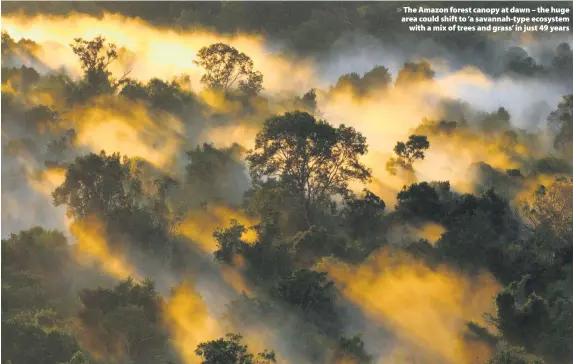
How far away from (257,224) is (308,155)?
5890mm

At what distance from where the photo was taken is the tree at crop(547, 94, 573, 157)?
240 ft

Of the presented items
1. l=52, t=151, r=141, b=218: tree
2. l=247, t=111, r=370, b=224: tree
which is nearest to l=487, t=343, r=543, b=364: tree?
l=247, t=111, r=370, b=224: tree

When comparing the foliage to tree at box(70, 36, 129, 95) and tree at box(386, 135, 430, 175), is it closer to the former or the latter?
tree at box(70, 36, 129, 95)

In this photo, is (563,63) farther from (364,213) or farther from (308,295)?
(308,295)

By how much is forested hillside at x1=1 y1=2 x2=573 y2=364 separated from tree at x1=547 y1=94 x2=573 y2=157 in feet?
1.01

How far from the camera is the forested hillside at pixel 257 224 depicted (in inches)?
1347

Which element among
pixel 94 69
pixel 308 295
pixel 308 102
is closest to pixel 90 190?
pixel 308 295

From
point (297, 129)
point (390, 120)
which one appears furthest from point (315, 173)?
→ point (390, 120)

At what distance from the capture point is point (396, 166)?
58.3 meters

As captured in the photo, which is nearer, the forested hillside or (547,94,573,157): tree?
the forested hillside

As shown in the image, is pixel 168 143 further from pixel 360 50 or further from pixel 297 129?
pixel 360 50

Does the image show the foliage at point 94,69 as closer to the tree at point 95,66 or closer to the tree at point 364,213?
the tree at point 95,66

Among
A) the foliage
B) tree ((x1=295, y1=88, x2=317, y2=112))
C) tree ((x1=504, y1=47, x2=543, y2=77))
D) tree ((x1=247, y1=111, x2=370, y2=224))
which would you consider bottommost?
tree ((x1=247, y1=111, x2=370, y2=224))

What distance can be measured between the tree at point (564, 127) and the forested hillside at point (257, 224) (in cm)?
31
